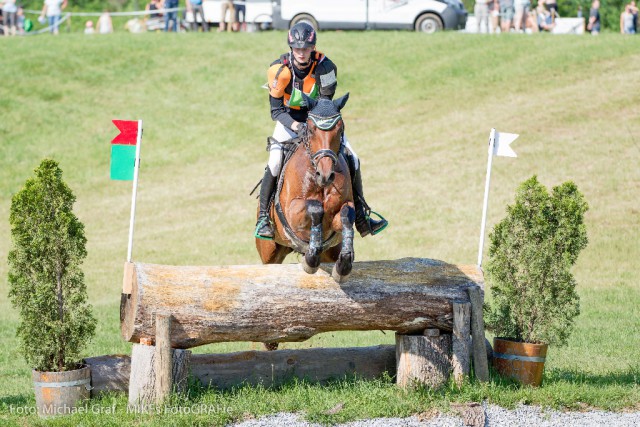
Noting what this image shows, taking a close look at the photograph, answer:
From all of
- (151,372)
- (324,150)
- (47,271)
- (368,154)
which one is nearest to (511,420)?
(324,150)

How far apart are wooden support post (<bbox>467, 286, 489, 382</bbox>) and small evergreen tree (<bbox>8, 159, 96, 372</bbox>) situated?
3352 millimetres

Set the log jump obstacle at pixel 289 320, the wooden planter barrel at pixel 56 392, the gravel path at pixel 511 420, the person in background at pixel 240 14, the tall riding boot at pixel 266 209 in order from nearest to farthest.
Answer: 1. the gravel path at pixel 511 420
2. the log jump obstacle at pixel 289 320
3. the wooden planter barrel at pixel 56 392
4. the tall riding boot at pixel 266 209
5. the person in background at pixel 240 14

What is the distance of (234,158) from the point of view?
25.5 metres

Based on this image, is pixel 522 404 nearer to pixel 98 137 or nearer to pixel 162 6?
pixel 98 137

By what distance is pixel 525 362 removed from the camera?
843 cm

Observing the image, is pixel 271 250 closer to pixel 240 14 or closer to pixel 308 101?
pixel 308 101

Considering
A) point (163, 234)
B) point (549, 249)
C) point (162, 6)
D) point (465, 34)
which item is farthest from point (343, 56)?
point (549, 249)

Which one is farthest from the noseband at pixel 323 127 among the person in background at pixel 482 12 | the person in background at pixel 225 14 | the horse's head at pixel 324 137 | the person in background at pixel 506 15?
the person in background at pixel 225 14

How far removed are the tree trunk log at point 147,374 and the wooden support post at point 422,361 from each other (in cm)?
186

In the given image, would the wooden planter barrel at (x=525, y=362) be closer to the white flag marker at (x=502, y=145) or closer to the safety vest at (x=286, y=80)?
the white flag marker at (x=502, y=145)

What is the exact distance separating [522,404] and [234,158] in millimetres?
18379

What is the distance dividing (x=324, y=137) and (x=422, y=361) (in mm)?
2130

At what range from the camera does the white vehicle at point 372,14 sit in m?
32.6

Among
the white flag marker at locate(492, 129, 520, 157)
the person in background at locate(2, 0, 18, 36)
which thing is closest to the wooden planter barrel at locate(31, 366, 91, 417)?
the white flag marker at locate(492, 129, 520, 157)
